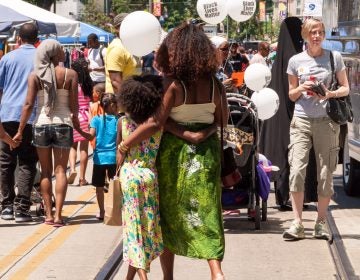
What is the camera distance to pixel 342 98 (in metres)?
9.17

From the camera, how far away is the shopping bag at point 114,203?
6.57 meters

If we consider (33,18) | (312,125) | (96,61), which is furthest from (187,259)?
(96,61)

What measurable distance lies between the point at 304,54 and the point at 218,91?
9.59 feet

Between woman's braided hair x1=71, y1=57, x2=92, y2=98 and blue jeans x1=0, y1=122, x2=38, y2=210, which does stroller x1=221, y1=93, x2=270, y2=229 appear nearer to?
blue jeans x1=0, y1=122, x2=38, y2=210

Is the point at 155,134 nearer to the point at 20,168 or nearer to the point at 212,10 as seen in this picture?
the point at 20,168

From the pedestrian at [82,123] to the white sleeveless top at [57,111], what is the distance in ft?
6.55

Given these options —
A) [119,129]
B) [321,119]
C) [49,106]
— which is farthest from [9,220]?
[119,129]

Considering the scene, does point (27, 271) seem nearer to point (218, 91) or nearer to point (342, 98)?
point (218, 91)

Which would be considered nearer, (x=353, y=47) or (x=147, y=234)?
(x=147, y=234)

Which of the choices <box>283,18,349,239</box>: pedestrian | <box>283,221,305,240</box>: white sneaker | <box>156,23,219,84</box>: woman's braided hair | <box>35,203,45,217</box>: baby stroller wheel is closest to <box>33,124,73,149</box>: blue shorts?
<box>35,203,45,217</box>: baby stroller wheel

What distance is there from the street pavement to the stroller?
0.28m

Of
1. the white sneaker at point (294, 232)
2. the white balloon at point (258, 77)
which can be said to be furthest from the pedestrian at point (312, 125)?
the white balloon at point (258, 77)

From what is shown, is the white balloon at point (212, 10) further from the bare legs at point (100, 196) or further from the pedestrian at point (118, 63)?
the bare legs at point (100, 196)

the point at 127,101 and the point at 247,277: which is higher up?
the point at 127,101
